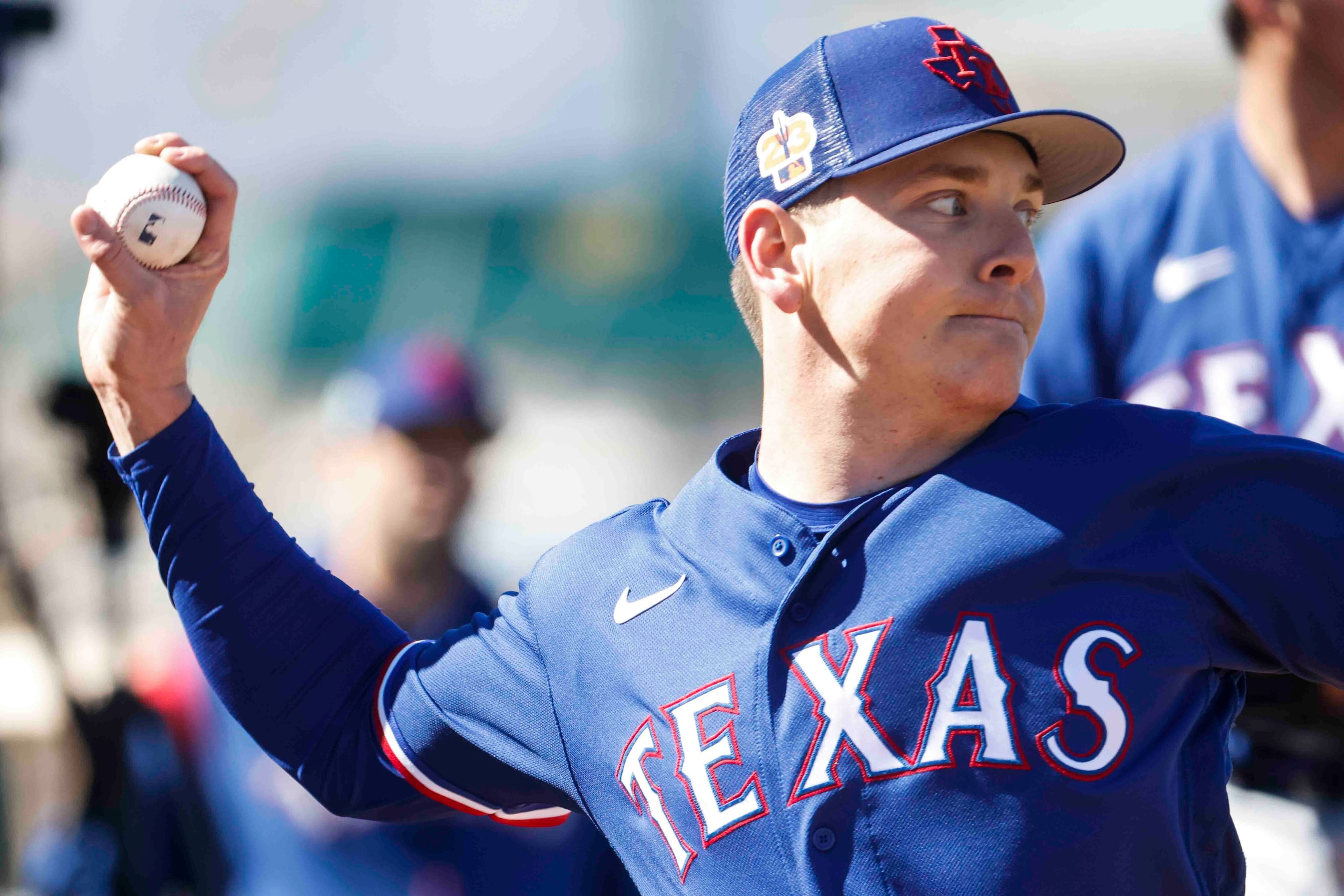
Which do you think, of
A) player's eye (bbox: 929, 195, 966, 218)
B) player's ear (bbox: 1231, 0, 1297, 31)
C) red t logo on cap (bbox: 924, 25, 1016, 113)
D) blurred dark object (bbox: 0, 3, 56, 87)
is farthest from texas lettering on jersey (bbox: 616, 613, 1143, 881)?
blurred dark object (bbox: 0, 3, 56, 87)

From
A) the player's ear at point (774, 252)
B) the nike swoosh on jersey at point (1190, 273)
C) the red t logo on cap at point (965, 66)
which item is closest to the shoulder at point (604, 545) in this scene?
the player's ear at point (774, 252)

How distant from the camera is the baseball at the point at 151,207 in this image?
71.9 inches

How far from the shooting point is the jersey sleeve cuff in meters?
1.94

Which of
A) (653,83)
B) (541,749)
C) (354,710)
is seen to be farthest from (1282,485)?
(653,83)

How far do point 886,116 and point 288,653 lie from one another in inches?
42.7

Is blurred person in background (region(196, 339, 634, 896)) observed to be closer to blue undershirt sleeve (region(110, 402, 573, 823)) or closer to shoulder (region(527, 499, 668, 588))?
blue undershirt sleeve (region(110, 402, 573, 823))

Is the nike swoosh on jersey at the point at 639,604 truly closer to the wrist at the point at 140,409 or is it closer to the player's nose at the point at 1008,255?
the player's nose at the point at 1008,255

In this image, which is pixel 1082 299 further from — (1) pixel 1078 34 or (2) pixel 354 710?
(1) pixel 1078 34

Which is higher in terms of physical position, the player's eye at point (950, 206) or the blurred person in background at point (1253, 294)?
the player's eye at point (950, 206)

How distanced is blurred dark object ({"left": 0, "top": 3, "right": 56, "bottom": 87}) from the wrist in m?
2.83

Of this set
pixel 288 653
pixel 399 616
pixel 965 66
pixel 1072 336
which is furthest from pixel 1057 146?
pixel 399 616

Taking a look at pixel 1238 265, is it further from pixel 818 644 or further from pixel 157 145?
pixel 157 145

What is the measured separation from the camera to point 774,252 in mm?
1923

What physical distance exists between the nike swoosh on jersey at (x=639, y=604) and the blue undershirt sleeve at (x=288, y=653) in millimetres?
155
